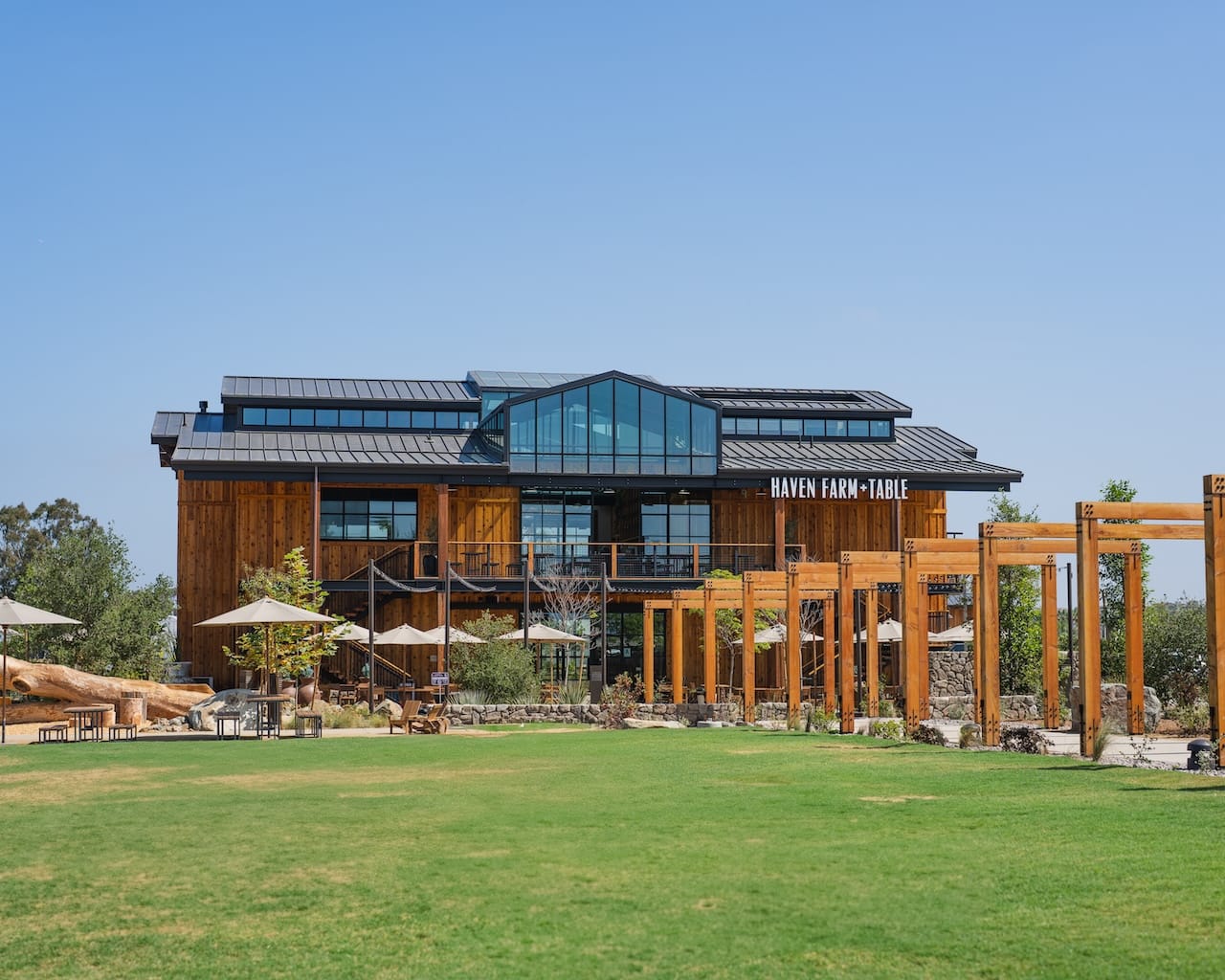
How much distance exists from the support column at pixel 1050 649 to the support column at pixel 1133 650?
7.40ft

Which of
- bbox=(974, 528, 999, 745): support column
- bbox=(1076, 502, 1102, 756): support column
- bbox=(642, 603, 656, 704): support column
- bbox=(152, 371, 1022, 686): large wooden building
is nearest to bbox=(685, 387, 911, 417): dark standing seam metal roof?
bbox=(152, 371, 1022, 686): large wooden building

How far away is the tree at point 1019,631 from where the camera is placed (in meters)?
41.1

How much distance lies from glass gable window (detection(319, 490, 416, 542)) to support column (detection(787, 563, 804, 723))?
831 inches

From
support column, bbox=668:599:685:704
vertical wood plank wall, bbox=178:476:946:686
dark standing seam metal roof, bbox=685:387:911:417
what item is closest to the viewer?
support column, bbox=668:599:685:704

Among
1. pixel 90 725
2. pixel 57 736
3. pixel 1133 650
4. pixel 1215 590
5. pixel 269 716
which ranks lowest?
pixel 57 736

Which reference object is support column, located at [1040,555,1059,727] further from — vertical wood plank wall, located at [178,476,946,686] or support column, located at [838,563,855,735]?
vertical wood plank wall, located at [178,476,946,686]

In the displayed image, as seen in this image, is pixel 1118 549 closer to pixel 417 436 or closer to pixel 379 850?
pixel 379 850

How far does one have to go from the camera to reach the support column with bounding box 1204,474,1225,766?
1531 cm

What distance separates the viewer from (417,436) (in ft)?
158

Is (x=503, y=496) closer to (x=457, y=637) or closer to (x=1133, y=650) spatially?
(x=457, y=637)

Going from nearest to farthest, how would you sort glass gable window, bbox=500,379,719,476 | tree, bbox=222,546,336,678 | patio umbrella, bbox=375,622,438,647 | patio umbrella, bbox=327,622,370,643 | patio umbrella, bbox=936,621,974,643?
tree, bbox=222,546,336,678 → patio umbrella, bbox=375,622,438,647 → patio umbrella, bbox=327,622,370,643 → patio umbrella, bbox=936,621,974,643 → glass gable window, bbox=500,379,719,476

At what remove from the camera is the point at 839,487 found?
4625 cm

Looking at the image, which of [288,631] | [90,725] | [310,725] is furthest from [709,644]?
[90,725]

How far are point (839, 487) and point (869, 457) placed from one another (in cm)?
425
